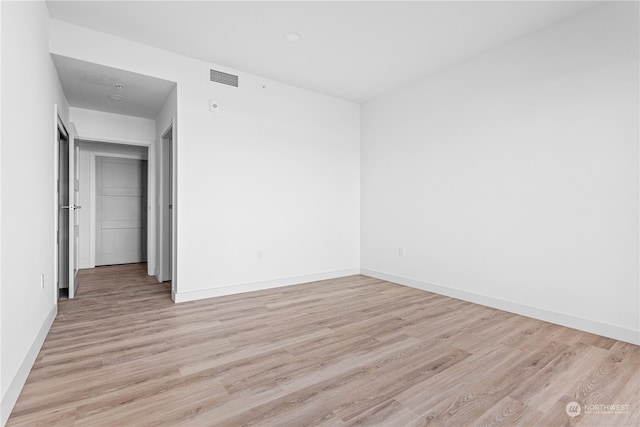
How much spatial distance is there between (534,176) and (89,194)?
6.84 metres

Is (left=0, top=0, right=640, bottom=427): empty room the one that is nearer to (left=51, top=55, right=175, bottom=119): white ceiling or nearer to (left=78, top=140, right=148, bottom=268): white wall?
(left=51, top=55, right=175, bottom=119): white ceiling

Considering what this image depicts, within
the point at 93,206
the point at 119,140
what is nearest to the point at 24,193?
the point at 119,140

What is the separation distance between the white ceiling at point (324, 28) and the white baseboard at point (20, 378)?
270 cm

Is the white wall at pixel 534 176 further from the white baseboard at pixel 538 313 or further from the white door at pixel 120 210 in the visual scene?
the white door at pixel 120 210

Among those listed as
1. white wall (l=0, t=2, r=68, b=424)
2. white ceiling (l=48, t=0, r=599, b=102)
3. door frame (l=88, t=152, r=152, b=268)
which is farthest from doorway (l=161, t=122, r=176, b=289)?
door frame (l=88, t=152, r=152, b=268)

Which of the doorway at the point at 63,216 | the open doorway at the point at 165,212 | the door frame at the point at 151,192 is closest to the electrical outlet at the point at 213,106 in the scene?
the open doorway at the point at 165,212

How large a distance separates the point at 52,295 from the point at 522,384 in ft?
12.6

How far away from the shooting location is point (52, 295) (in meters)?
3.00

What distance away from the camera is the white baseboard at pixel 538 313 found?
261cm

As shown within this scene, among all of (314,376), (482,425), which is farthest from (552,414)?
(314,376)

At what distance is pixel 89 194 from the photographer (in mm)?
5910

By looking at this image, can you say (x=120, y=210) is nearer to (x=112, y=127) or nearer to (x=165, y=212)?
(x=112, y=127)

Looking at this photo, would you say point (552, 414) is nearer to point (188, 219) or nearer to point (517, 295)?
point (517, 295)

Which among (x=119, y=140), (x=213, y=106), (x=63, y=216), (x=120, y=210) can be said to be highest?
(x=213, y=106)
